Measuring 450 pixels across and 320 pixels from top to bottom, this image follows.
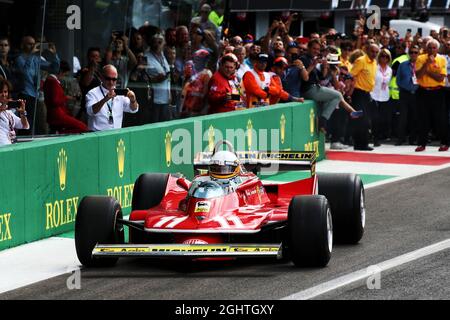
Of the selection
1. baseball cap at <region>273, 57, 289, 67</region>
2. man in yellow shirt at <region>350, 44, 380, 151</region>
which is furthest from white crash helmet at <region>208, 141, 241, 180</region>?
man in yellow shirt at <region>350, 44, 380, 151</region>

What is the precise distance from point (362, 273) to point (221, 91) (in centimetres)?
797

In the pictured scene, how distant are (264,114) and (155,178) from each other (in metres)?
Answer: 6.09

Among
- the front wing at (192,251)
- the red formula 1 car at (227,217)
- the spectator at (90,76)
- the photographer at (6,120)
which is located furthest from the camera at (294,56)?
the front wing at (192,251)

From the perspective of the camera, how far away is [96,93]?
53.7 ft

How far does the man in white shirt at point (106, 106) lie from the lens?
16219 mm

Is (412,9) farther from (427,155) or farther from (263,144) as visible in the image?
(263,144)

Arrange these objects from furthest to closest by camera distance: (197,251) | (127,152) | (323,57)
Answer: (323,57) → (127,152) → (197,251)

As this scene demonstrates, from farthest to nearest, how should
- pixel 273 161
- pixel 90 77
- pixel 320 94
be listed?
pixel 320 94 → pixel 90 77 → pixel 273 161

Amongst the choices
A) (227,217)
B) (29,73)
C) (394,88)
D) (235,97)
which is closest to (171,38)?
(235,97)

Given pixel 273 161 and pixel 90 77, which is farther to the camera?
pixel 90 77

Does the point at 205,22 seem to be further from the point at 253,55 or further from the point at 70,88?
the point at 70,88

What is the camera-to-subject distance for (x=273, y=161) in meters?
13.2

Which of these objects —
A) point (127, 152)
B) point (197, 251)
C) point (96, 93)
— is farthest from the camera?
point (96, 93)
